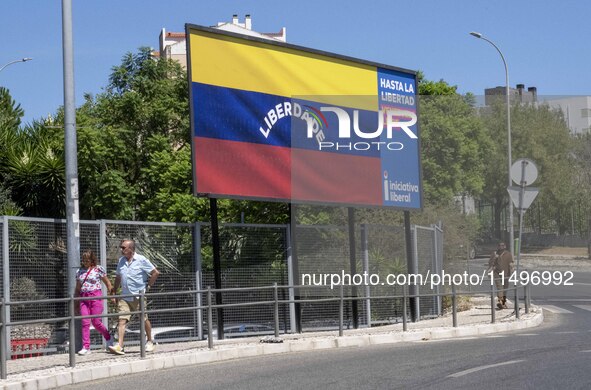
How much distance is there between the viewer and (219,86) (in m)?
17.2

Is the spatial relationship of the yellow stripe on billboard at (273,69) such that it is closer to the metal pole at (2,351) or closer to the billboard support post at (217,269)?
the billboard support post at (217,269)

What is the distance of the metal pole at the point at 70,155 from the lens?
1487 centimetres

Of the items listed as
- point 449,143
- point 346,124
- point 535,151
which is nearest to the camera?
point 346,124

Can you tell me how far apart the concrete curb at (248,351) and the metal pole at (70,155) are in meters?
1.96

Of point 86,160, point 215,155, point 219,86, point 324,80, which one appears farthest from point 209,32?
point 86,160

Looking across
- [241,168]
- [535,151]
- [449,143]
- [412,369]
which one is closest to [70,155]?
[241,168]

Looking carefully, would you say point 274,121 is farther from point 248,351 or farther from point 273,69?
point 248,351

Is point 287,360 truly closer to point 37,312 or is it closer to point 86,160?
point 37,312

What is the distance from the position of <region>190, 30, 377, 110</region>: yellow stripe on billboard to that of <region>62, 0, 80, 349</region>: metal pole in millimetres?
2115

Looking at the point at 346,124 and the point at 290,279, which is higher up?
the point at 346,124

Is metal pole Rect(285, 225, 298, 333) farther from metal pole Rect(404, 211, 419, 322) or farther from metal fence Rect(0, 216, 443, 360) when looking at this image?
metal pole Rect(404, 211, 419, 322)

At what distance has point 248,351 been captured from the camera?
15.1m

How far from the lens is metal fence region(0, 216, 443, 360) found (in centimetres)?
1477

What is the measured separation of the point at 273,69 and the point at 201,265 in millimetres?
3617
